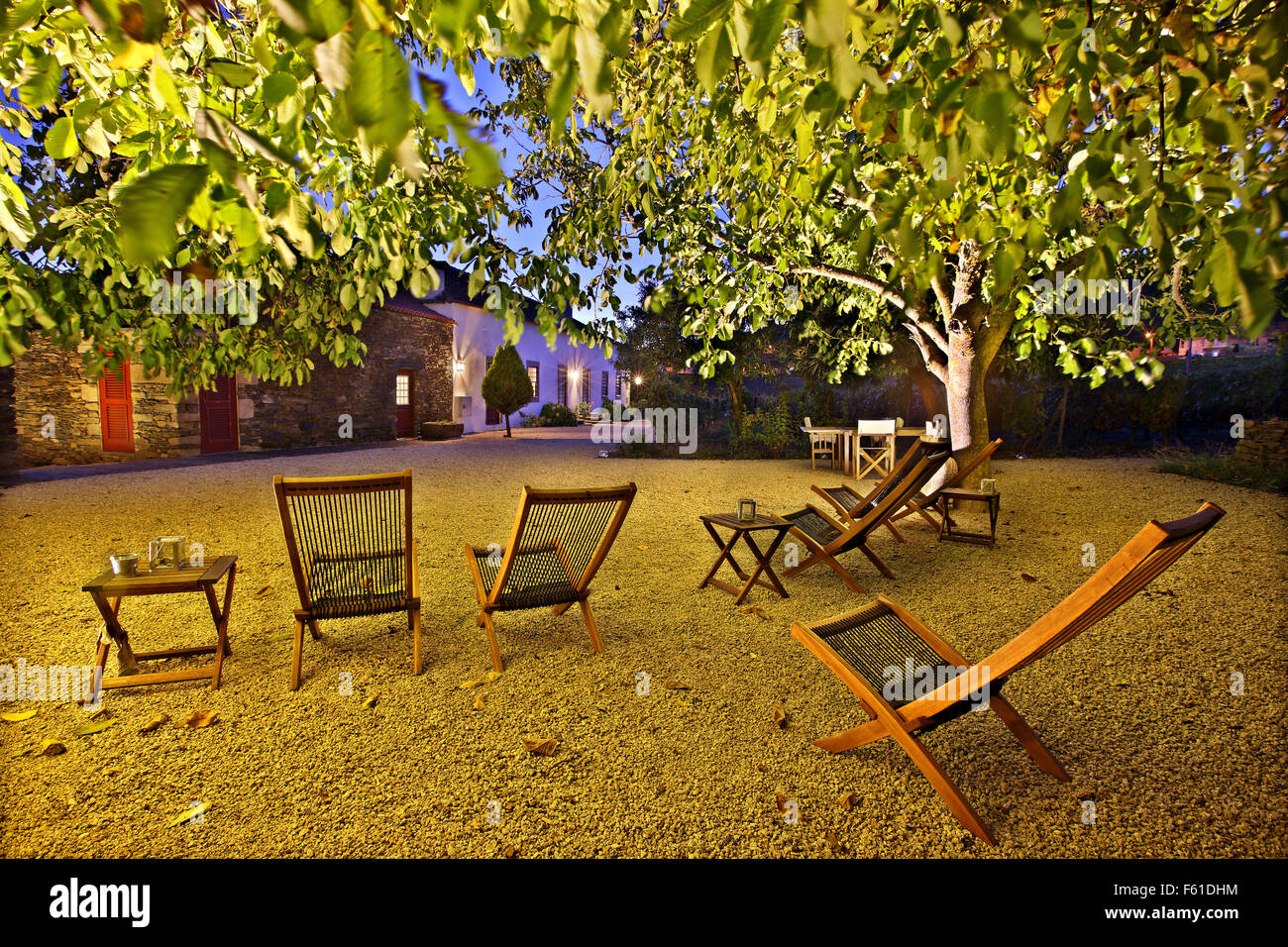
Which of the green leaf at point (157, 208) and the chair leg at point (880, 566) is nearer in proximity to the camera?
the green leaf at point (157, 208)

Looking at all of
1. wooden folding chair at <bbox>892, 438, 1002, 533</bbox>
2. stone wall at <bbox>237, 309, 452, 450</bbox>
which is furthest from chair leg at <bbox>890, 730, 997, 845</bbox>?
stone wall at <bbox>237, 309, 452, 450</bbox>

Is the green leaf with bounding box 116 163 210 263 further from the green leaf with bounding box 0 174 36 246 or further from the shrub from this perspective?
the shrub

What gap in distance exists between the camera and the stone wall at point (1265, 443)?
9039mm

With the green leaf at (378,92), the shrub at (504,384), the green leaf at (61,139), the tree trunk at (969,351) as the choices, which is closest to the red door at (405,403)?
the shrub at (504,384)

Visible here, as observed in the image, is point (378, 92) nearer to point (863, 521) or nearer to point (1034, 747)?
point (1034, 747)

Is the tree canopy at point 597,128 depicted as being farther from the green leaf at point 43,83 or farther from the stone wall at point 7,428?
the stone wall at point 7,428

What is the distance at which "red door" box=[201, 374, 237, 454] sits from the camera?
12742mm

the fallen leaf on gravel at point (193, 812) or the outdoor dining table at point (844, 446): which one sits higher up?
the outdoor dining table at point (844, 446)

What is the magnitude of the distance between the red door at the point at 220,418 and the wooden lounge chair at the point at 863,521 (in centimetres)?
1290

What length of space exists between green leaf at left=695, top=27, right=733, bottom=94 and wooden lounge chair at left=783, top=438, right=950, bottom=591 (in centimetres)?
382

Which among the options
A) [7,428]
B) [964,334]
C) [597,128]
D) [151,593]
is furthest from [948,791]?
[7,428]

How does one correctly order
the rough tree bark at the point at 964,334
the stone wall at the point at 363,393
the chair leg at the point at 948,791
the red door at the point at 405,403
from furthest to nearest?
the red door at the point at 405,403, the stone wall at the point at 363,393, the rough tree bark at the point at 964,334, the chair leg at the point at 948,791
